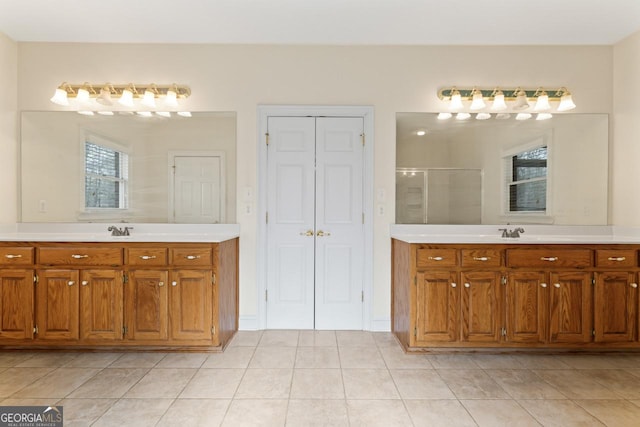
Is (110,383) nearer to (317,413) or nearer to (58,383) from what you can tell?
(58,383)

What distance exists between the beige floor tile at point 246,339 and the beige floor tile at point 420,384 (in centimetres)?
116

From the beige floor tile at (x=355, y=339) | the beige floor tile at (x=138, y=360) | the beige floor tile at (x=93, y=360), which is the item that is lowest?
the beige floor tile at (x=355, y=339)

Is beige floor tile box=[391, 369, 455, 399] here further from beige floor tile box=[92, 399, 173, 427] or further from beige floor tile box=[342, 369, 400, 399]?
beige floor tile box=[92, 399, 173, 427]

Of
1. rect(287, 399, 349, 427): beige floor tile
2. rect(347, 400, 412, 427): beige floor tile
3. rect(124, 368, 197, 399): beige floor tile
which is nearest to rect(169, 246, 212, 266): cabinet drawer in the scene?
rect(124, 368, 197, 399): beige floor tile

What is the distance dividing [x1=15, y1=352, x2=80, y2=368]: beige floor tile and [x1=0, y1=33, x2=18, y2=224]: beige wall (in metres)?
1.26

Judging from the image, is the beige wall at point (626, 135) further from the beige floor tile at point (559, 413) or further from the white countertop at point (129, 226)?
the white countertop at point (129, 226)

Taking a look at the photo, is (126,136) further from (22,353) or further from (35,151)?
(22,353)

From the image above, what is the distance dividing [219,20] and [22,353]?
2886 mm

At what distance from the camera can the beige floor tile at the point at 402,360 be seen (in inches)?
97.9

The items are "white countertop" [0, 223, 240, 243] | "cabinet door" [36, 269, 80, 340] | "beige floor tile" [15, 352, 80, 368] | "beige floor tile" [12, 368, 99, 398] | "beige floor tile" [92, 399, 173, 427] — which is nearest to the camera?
"beige floor tile" [92, 399, 173, 427]

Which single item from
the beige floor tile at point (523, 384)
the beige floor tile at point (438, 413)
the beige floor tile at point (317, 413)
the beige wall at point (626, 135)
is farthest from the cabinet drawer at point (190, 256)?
the beige wall at point (626, 135)

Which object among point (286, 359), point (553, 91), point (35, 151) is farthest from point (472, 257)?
point (35, 151)

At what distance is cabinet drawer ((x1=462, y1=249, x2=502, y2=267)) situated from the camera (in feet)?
8.64

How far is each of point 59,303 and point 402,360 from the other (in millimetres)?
2482
